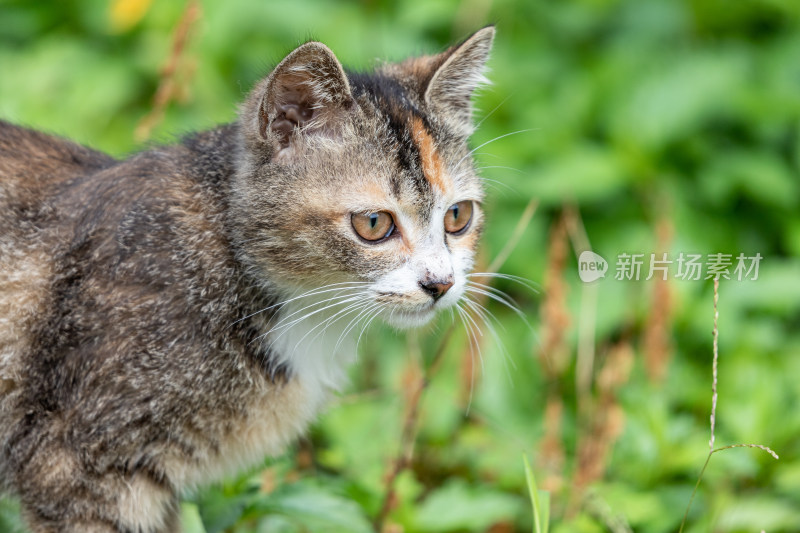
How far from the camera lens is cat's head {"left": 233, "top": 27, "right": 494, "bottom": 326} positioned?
8.30 ft

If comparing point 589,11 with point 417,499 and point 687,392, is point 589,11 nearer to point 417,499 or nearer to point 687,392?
point 687,392

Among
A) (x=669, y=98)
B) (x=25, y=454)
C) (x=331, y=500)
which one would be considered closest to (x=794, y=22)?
(x=669, y=98)

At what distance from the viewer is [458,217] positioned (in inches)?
110

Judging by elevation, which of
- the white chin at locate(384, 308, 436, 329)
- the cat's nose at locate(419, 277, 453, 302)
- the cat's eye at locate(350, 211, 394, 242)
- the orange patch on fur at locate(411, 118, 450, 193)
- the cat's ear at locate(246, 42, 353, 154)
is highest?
the cat's ear at locate(246, 42, 353, 154)

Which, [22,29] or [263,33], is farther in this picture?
[22,29]

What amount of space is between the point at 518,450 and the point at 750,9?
112 inches

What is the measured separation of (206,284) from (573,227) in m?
1.98

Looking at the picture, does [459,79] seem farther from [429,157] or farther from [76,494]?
[76,494]

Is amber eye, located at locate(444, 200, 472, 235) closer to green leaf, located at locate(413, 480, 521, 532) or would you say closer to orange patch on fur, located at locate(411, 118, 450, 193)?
orange patch on fur, located at locate(411, 118, 450, 193)

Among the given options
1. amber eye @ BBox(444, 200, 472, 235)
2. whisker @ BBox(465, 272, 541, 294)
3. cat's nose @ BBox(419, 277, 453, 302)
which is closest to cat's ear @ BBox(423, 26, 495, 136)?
amber eye @ BBox(444, 200, 472, 235)

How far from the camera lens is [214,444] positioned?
2645mm

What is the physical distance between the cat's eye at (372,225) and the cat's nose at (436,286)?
0.18 metres

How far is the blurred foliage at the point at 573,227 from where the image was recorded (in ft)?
11.6

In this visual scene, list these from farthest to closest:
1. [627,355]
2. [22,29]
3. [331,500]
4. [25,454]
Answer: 1. [22,29]
2. [627,355]
3. [331,500]
4. [25,454]
